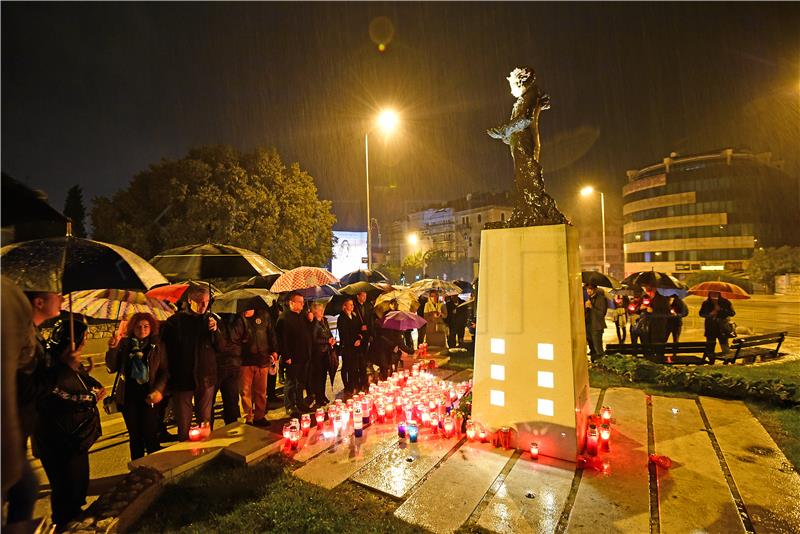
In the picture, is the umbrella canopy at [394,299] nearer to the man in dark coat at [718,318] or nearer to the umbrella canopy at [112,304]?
the umbrella canopy at [112,304]

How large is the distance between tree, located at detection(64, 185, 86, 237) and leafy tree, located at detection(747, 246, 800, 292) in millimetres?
67261

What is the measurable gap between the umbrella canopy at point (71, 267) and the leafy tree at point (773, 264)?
153 ft

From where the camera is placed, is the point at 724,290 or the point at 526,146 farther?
the point at 724,290

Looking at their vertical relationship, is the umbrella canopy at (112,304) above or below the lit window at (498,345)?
above

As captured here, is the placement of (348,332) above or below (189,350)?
below

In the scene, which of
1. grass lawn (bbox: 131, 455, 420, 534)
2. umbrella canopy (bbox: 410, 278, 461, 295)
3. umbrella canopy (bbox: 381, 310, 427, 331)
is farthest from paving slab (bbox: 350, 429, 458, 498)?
umbrella canopy (bbox: 410, 278, 461, 295)

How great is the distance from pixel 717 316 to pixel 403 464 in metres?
10.9

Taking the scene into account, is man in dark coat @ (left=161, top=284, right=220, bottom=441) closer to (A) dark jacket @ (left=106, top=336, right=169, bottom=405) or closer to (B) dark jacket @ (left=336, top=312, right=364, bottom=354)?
(A) dark jacket @ (left=106, top=336, right=169, bottom=405)

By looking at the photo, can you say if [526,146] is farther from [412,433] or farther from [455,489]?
[455,489]

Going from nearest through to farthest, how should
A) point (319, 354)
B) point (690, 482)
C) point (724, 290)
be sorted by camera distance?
point (690, 482)
point (319, 354)
point (724, 290)

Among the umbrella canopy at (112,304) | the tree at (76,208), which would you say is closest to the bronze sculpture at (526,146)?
the umbrella canopy at (112,304)

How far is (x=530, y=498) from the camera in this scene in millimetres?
4348

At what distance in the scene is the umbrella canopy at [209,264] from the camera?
753 cm

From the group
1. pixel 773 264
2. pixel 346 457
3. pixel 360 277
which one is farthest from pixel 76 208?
pixel 773 264
